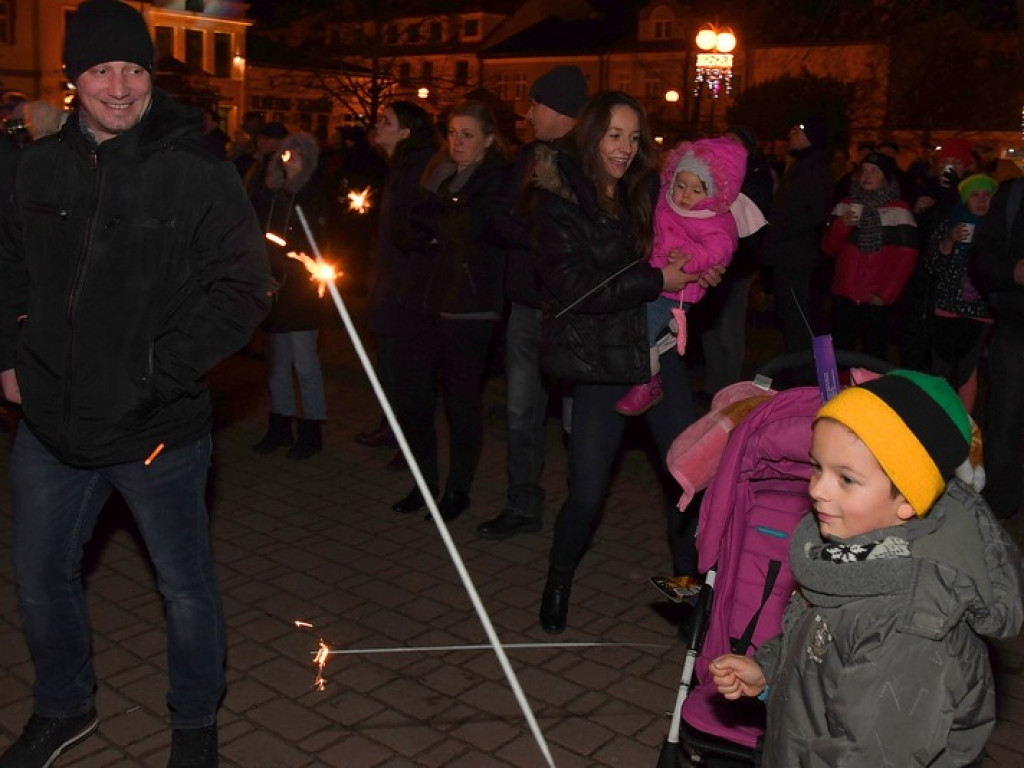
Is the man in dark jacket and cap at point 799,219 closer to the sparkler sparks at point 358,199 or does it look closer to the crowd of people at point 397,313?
the crowd of people at point 397,313

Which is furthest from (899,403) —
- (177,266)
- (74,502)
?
(74,502)

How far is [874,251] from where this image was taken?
9.45 metres

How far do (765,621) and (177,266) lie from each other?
6.92ft

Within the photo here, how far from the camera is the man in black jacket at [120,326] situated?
11.6 feet

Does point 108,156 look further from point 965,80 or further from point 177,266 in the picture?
point 965,80

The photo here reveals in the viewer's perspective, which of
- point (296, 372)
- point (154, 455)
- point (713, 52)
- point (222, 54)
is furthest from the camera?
point (222, 54)

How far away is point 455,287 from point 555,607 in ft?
6.76

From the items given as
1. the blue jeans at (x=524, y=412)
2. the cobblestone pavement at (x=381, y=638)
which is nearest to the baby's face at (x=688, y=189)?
the blue jeans at (x=524, y=412)

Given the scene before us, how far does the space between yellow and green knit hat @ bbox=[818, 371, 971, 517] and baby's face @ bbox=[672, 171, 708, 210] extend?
2.50 metres

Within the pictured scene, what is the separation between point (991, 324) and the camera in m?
7.64

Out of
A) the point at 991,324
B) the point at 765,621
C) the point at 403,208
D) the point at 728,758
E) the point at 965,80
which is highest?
the point at 965,80

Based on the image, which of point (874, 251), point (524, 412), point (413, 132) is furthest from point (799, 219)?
point (524, 412)

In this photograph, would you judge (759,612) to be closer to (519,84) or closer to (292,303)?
(292,303)

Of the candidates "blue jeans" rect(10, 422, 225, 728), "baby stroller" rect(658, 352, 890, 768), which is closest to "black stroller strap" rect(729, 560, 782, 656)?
"baby stroller" rect(658, 352, 890, 768)
